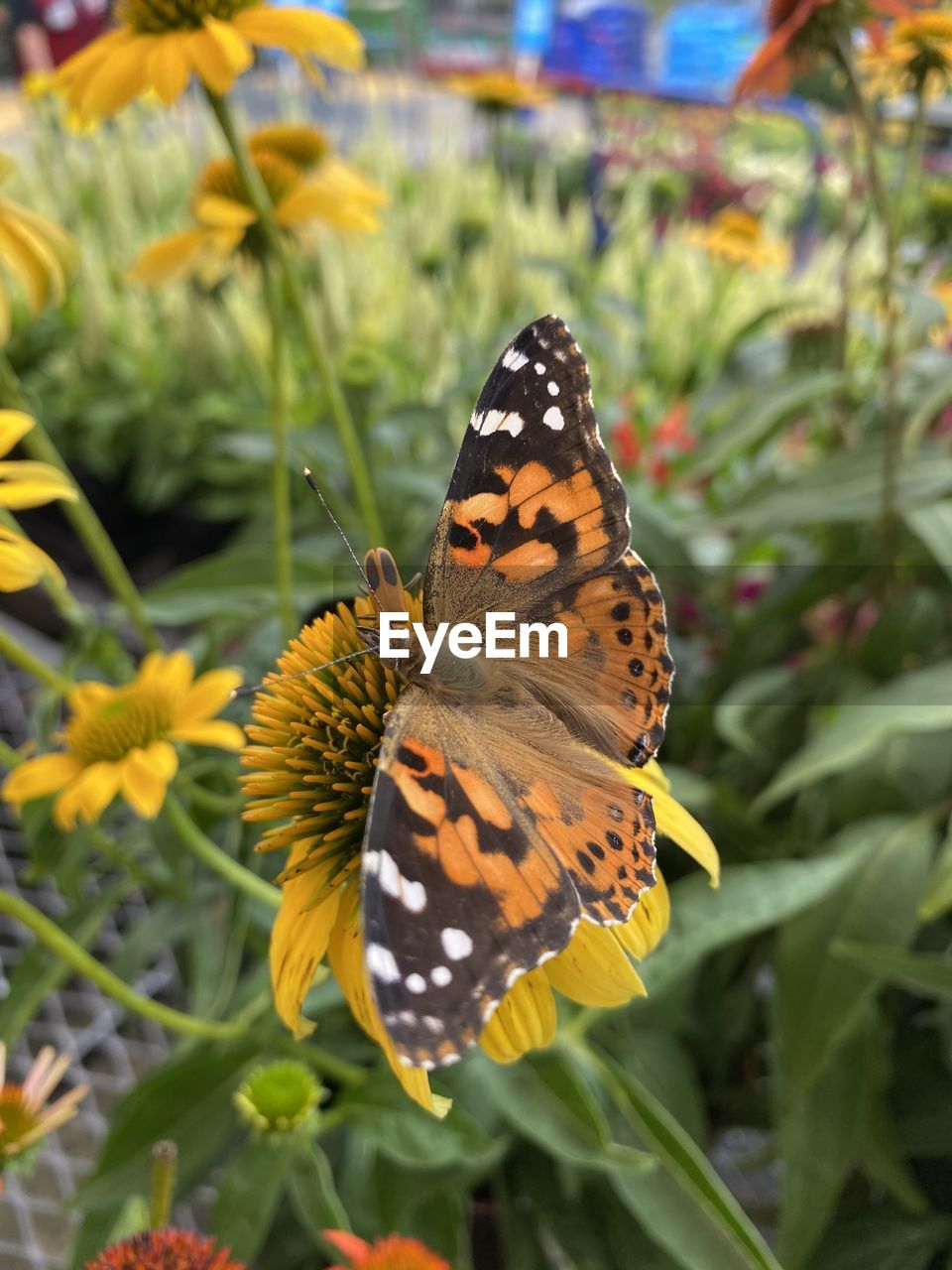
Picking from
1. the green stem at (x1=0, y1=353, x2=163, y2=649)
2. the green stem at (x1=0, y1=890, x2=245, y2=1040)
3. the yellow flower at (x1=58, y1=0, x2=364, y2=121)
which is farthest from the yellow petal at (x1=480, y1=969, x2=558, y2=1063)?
the yellow flower at (x1=58, y1=0, x2=364, y2=121)

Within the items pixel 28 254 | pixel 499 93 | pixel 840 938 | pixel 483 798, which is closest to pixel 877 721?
pixel 840 938

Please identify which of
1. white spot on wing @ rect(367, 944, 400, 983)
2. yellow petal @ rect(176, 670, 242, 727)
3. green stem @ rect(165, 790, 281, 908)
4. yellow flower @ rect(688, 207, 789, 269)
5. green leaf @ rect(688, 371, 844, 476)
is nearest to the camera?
white spot on wing @ rect(367, 944, 400, 983)

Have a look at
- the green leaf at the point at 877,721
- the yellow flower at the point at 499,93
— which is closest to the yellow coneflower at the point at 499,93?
the yellow flower at the point at 499,93

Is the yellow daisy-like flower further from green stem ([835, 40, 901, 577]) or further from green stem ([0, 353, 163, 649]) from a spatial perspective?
green stem ([835, 40, 901, 577])

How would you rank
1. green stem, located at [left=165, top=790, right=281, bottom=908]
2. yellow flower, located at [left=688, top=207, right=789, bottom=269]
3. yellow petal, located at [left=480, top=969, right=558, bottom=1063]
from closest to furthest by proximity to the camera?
1. yellow petal, located at [left=480, top=969, right=558, bottom=1063]
2. green stem, located at [left=165, top=790, right=281, bottom=908]
3. yellow flower, located at [left=688, top=207, right=789, bottom=269]

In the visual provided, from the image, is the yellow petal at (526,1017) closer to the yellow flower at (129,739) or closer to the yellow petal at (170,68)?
the yellow flower at (129,739)

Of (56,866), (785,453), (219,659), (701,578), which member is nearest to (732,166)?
(785,453)

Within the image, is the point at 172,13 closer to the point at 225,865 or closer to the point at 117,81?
the point at 117,81

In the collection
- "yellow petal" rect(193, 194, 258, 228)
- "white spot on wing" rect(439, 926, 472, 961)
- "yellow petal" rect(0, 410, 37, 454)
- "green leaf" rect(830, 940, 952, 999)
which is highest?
"yellow petal" rect(193, 194, 258, 228)
